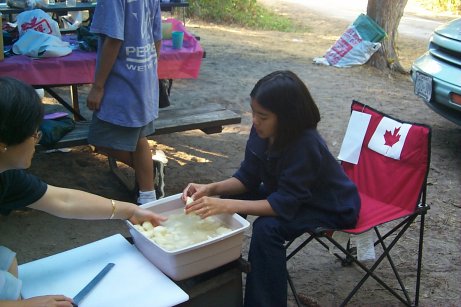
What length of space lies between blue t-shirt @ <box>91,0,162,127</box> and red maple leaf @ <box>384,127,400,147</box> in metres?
1.36

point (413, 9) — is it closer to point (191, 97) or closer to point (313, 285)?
point (191, 97)

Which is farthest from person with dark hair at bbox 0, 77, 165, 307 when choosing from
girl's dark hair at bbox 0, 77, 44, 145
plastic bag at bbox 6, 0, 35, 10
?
plastic bag at bbox 6, 0, 35, 10

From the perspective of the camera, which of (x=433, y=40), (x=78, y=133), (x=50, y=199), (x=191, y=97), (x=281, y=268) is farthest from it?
(x=191, y=97)

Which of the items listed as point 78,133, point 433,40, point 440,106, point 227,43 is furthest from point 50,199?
point 227,43

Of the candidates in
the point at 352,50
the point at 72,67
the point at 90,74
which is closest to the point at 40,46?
the point at 72,67

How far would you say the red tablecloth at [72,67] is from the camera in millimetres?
3260

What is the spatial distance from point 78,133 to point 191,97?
2.68 meters

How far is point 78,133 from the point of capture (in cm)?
333

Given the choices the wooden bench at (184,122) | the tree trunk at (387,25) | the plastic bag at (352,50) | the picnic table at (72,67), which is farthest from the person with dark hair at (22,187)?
the tree trunk at (387,25)

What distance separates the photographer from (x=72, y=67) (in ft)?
11.2

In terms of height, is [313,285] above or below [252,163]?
below

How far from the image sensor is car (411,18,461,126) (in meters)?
4.33

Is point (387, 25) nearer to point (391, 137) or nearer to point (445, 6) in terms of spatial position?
point (391, 137)

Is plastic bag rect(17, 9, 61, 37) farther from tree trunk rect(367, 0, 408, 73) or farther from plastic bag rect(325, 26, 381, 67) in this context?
tree trunk rect(367, 0, 408, 73)
